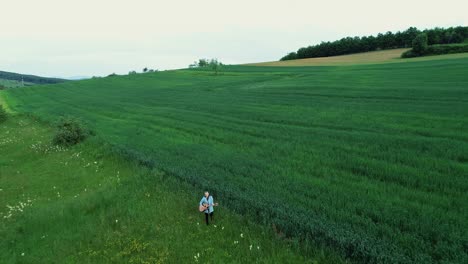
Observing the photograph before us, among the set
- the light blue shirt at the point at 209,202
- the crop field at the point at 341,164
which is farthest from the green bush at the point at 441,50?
the light blue shirt at the point at 209,202

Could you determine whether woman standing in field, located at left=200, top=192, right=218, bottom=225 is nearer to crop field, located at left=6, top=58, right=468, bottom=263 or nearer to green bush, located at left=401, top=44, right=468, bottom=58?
crop field, located at left=6, top=58, right=468, bottom=263

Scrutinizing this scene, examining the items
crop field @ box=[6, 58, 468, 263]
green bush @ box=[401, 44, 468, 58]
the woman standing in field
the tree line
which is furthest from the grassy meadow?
the tree line

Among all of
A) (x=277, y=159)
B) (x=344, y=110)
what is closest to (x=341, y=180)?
(x=277, y=159)

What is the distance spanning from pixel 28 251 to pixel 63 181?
6457 millimetres

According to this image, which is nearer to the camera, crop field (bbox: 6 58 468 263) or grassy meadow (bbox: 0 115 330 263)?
crop field (bbox: 6 58 468 263)

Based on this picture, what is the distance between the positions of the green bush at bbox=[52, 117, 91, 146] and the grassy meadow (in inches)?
207

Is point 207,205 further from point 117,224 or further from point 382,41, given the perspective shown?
point 382,41

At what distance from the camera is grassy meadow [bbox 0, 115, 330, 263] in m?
8.90

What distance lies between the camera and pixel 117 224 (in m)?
10.9

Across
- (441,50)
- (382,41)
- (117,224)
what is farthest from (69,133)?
(382,41)

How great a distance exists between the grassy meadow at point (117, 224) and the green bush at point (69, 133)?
5.26 meters

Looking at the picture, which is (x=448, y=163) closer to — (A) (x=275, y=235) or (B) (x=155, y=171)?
(A) (x=275, y=235)

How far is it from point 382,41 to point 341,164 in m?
98.5

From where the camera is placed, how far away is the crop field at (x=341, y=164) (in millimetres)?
8398
